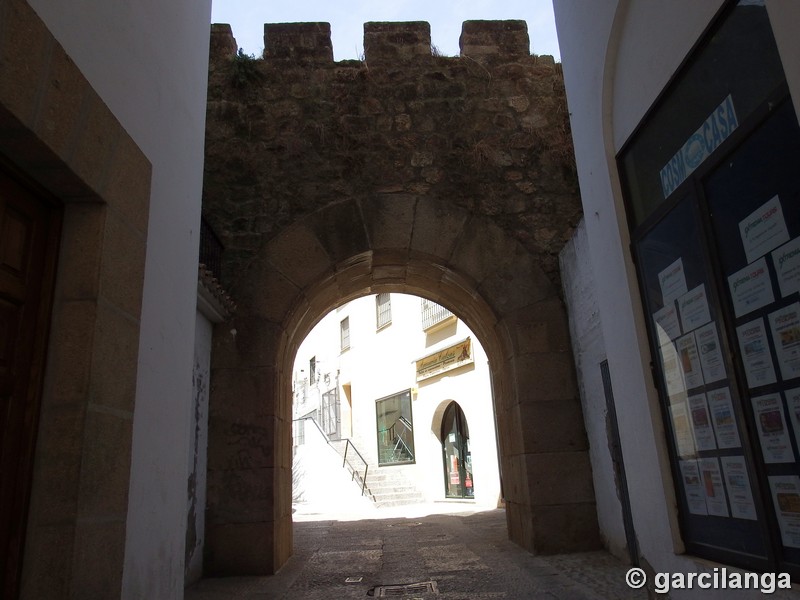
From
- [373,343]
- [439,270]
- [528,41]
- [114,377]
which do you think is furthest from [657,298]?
[373,343]

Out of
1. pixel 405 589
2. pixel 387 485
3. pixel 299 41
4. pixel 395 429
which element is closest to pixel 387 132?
pixel 299 41

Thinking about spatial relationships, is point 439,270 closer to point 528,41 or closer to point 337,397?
point 528,41

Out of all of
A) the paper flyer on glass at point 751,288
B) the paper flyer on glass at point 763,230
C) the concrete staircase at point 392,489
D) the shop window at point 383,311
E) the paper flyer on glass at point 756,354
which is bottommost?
the concrete staircase at point 392,489

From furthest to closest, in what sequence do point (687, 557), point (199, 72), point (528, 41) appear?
point (528, 41)
point (199, 72)
point (687, 557)

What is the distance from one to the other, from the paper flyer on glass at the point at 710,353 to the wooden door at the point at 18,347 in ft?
7.16

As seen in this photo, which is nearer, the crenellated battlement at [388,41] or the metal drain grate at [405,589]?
the metal drain grate at [405,589]

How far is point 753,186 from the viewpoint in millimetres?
2018

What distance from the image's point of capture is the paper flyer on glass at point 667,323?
2.48 metres

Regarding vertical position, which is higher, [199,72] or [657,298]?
[199,72]

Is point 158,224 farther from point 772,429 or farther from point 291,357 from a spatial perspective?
point 291,357

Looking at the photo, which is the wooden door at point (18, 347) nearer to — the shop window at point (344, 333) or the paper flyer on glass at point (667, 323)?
the paper flyer on glass at point (667, 323)

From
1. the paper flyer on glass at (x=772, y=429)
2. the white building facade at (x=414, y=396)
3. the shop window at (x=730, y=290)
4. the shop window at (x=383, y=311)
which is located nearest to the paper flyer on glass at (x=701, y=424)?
the shop window at (x=730, y=290)

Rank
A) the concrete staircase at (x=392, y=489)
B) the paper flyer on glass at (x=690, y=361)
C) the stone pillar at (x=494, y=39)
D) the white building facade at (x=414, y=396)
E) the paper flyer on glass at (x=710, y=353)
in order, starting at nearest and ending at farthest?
the paper flyer on glass at (x=710, y=353)
the paper flyer on glass at (x=690, y=361)
the stone pillar at (x=494, y=39)
the white building facade at (x=414, y=396)
the concrete staircase at (x=392, y=489)

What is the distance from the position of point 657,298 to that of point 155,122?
7.11 ft
